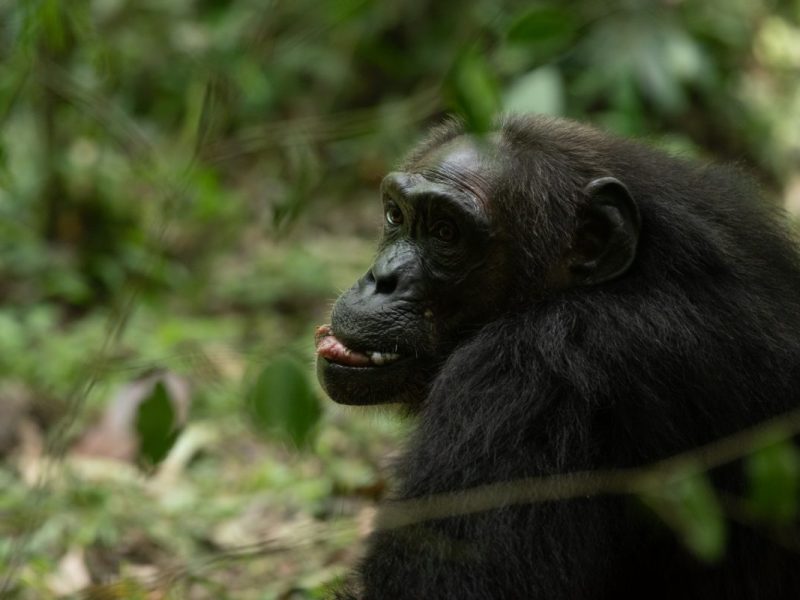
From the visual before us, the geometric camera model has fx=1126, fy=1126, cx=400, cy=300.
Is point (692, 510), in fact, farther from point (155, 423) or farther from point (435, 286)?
point (435, 286)

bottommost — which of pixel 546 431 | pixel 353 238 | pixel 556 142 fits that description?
pixel 353 238

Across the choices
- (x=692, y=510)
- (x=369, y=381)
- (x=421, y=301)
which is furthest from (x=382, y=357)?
(x=692, y=510)

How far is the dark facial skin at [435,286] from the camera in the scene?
5.07 metres

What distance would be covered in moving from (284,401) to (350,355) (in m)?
1.70

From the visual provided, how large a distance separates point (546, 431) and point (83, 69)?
9859 mm

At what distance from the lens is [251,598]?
573cm

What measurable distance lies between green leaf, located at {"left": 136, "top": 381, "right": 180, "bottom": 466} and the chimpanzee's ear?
2140 millimetres

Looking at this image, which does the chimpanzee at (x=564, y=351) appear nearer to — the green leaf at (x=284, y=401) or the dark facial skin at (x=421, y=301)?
the dark facial skin at (x=421, y=301)

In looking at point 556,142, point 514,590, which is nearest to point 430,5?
point 556,142

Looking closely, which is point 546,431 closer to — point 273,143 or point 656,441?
point 656,441

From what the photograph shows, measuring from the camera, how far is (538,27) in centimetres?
330

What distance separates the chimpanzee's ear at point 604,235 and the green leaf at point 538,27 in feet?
5.59

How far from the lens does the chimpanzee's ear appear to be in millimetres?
4902

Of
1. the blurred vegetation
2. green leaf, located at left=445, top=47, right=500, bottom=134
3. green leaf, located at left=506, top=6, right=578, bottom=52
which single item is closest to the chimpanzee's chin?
the blurred vegetation
